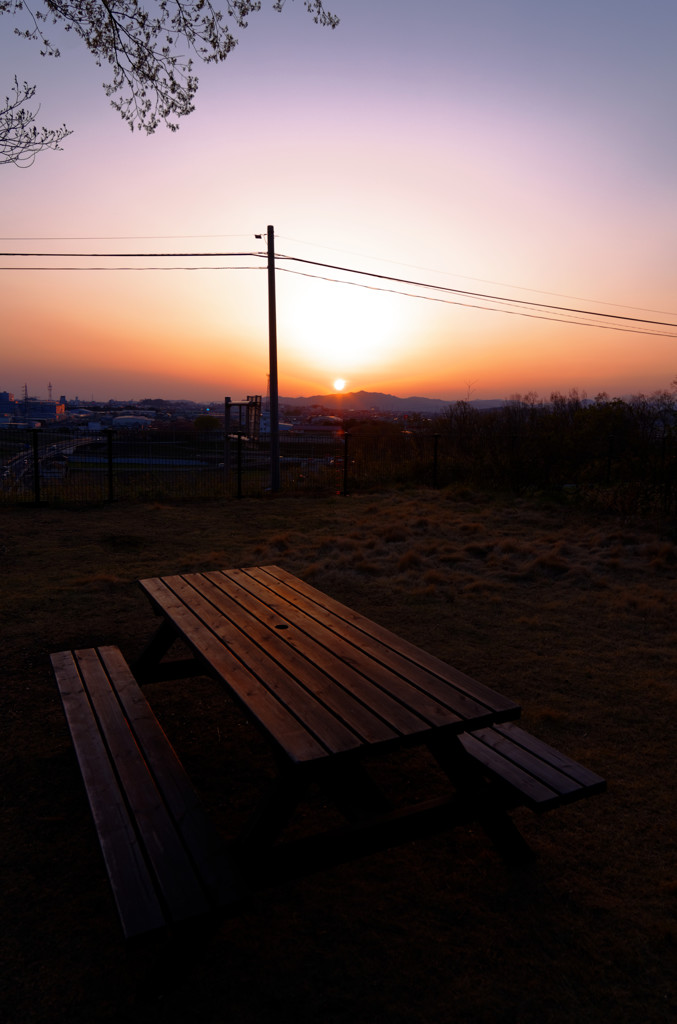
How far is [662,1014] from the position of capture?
1798 millimetres

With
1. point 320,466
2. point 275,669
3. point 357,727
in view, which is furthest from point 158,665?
point 320,466

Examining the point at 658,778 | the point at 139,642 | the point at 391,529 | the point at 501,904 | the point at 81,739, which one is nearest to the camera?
the point at 501,904

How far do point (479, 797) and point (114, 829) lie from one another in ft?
4.05

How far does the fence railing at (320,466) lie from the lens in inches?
455

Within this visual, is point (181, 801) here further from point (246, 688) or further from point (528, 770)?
point (528, 770)

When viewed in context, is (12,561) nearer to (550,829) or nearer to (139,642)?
(139,642)

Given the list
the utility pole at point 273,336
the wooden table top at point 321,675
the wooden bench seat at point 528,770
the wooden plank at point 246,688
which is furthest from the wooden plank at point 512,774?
the utility pole at point 273,336

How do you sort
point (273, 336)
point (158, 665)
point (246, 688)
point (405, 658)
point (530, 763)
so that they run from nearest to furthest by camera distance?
point (246, 688) → point (530, 763) → point (405, 658) → point (158, 665) → point (273, 336)

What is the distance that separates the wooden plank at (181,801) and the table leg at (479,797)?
801 mm

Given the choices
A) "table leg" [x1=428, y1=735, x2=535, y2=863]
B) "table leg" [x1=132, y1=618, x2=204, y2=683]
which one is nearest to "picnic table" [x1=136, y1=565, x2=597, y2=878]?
"table leg" [x1=428, y1=735, x2=535, y2=863]

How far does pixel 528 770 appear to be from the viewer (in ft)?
7.48

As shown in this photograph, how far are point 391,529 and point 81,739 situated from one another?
6.66 metres

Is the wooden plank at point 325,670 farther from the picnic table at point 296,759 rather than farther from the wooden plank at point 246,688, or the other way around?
the wooden plank at point 246,688

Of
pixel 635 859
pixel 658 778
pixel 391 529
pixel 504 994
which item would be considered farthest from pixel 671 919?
pixel 391 529
